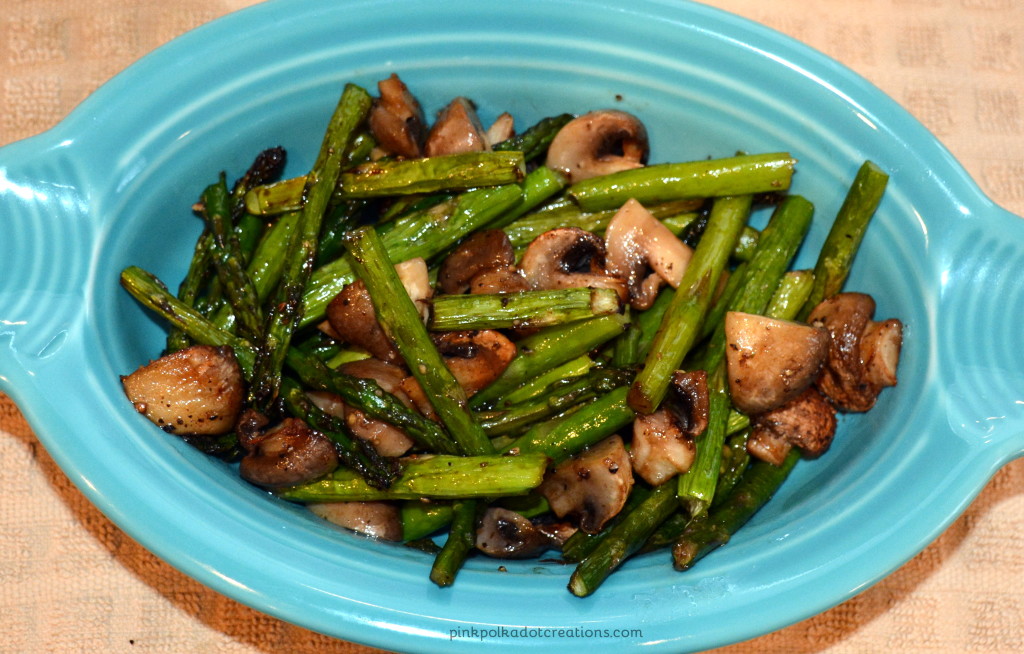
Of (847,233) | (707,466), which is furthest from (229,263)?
(847,233)

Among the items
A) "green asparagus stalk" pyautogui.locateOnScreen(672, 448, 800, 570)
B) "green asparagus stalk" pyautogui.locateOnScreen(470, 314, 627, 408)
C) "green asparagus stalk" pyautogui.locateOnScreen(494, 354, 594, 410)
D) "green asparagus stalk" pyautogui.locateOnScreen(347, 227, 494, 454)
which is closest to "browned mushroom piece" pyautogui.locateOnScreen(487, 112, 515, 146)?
"green asparagus stalk" pyautogui.locateOnScreen(347, 227, 494, 454)

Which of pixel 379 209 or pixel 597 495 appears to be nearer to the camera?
pixel 597 495

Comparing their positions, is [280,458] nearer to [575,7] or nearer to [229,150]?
[229,150]

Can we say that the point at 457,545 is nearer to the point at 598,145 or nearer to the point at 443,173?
the point at 443,173

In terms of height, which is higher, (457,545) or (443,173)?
(443,173)

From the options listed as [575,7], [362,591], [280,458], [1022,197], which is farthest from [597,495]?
[1022,197]

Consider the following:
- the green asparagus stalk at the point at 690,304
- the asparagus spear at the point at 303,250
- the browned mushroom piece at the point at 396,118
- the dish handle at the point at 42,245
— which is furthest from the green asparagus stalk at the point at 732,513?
the dish handle at the point at 42,245
